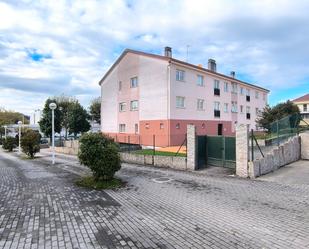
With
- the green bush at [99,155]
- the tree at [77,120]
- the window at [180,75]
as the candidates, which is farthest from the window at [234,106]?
the green bush at [99,155]

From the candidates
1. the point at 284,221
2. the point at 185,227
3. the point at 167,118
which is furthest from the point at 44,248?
the point at 167,118

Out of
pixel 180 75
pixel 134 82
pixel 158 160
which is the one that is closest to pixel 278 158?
pixel 158 160

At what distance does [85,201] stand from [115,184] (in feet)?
8.67

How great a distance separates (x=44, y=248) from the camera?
4.99m

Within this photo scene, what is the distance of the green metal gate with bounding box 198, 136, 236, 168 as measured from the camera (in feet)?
45.1

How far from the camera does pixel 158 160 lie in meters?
16.9

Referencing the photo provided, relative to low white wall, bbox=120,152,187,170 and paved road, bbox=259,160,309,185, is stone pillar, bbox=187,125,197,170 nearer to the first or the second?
low white wall, bbox=120,152,187,170

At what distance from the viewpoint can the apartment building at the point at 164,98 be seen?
28922 mm

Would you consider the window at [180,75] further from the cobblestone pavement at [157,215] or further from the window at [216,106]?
the cobblestone pavement at [157,215]

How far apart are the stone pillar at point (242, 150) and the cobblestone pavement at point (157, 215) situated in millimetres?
1170

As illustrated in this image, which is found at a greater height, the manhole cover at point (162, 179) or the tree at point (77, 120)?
the tree at point (77, 120)

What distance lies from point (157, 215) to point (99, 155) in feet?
15.6

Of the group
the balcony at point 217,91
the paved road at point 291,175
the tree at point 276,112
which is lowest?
the paved road at point 291,175

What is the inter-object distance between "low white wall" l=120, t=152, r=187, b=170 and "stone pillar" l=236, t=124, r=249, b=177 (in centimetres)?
336
